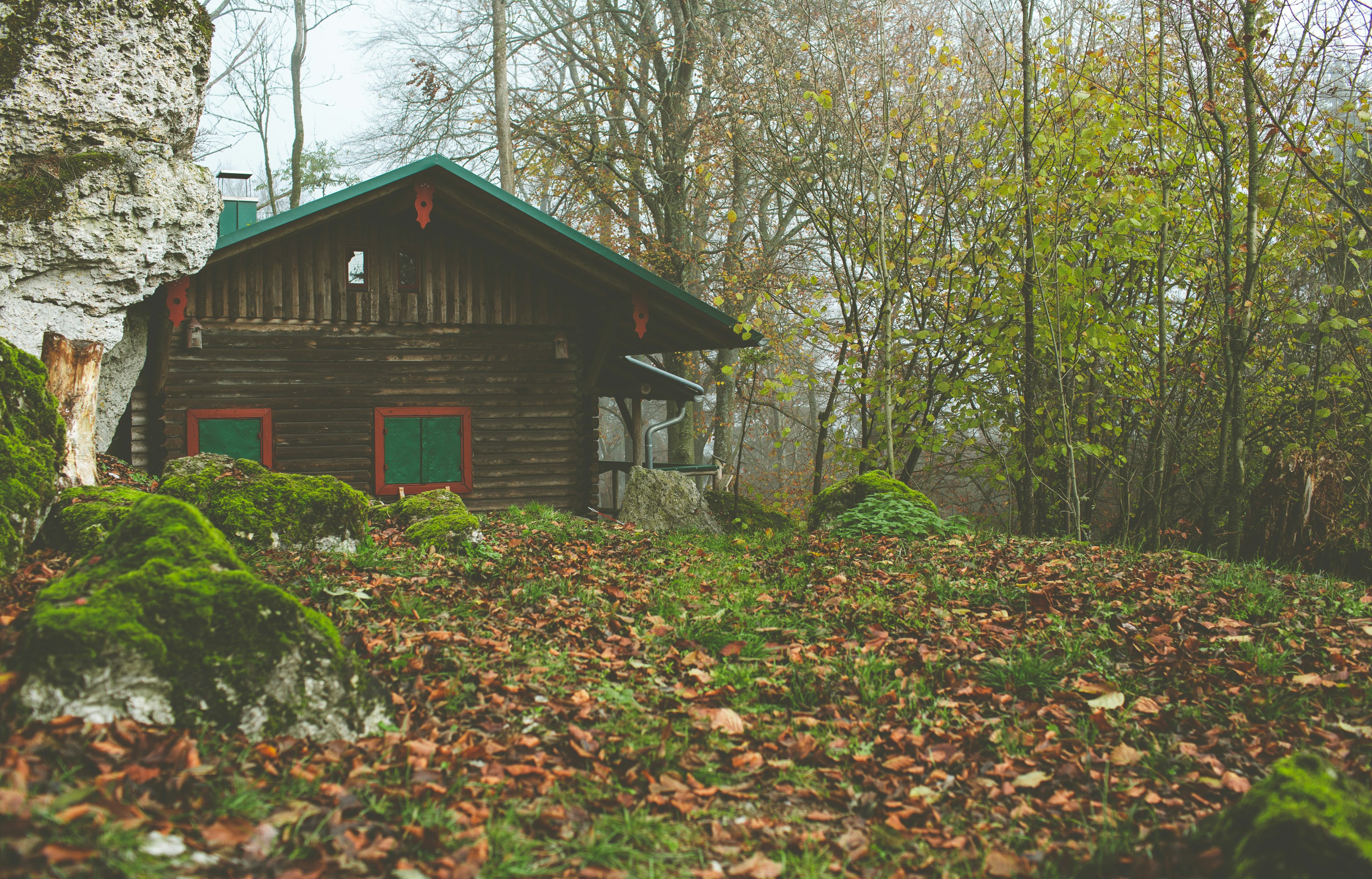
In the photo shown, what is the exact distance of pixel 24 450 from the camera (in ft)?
15.8

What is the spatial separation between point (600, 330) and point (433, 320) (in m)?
2.51

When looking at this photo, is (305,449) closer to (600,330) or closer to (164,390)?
(164,390)

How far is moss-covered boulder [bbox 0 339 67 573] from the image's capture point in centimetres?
452

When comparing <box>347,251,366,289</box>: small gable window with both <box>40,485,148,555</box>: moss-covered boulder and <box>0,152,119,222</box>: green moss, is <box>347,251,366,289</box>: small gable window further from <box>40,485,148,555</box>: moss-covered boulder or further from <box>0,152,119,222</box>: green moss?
<box>40,485,148,555</box>: moss-covered boulder

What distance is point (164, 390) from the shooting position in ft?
35.4

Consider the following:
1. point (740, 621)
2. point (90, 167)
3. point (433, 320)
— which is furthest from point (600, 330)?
point (740, 621)

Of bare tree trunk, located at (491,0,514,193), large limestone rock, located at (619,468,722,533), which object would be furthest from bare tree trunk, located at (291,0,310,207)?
large limestone rock, located at (619,468,722,533)

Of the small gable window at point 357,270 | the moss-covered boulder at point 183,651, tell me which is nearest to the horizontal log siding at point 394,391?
the small gable window at point 357,270

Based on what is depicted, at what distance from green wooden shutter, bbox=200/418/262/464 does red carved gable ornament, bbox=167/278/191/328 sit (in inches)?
58.1

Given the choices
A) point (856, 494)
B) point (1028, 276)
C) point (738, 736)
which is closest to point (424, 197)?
point (856, 494)

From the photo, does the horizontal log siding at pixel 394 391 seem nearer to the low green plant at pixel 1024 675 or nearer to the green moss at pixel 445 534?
the green moss at pixel 445 534

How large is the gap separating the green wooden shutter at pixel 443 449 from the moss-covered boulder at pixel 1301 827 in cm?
1087

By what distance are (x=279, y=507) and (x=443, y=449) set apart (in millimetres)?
6005

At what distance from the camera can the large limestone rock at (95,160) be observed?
727 centimetres
